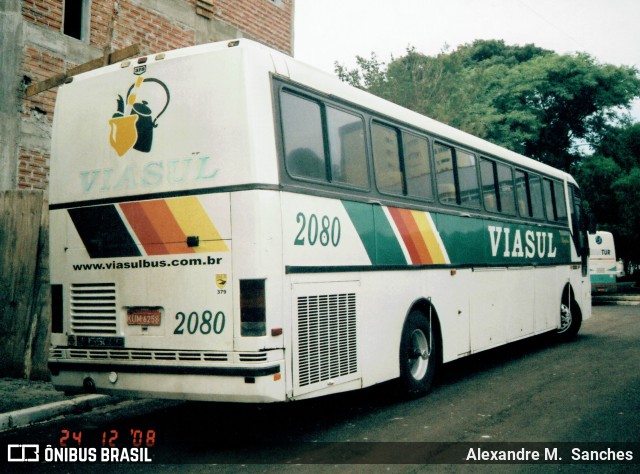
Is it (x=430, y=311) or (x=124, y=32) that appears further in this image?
(x=124, y=32)

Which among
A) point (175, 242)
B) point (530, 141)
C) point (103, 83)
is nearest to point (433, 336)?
point (175, 242)

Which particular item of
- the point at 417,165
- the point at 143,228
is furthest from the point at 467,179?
the point at 143,228

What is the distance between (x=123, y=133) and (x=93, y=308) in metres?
1.61

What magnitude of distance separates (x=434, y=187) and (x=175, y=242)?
3762 millimetres

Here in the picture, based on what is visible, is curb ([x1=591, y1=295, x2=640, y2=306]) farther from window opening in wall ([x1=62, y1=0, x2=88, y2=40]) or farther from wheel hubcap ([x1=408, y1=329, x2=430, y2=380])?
window opening in wall ([x1=62, y1=0, x2=88, y2=40])

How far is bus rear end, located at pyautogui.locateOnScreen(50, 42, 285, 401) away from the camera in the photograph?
5387mm

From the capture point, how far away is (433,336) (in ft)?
26.6

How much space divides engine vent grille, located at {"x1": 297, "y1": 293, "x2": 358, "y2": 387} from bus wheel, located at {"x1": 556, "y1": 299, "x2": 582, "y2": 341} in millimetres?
7516

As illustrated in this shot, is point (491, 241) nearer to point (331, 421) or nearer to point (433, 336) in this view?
point (433, 336)

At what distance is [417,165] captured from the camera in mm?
7945

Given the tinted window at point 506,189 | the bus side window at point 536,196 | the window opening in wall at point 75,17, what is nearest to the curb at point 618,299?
the bus side window at point 536,196

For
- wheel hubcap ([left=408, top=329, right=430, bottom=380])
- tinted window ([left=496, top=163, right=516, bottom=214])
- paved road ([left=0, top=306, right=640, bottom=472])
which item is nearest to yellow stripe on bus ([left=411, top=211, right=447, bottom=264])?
wheel hubcap ([left=408, top=329, right=430, bottom=380])

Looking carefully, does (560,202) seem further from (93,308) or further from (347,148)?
(93,308)

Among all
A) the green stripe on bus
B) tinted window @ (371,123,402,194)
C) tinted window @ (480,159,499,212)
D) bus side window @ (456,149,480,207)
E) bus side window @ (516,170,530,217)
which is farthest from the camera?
bus side window @ (516,170,530,217)
